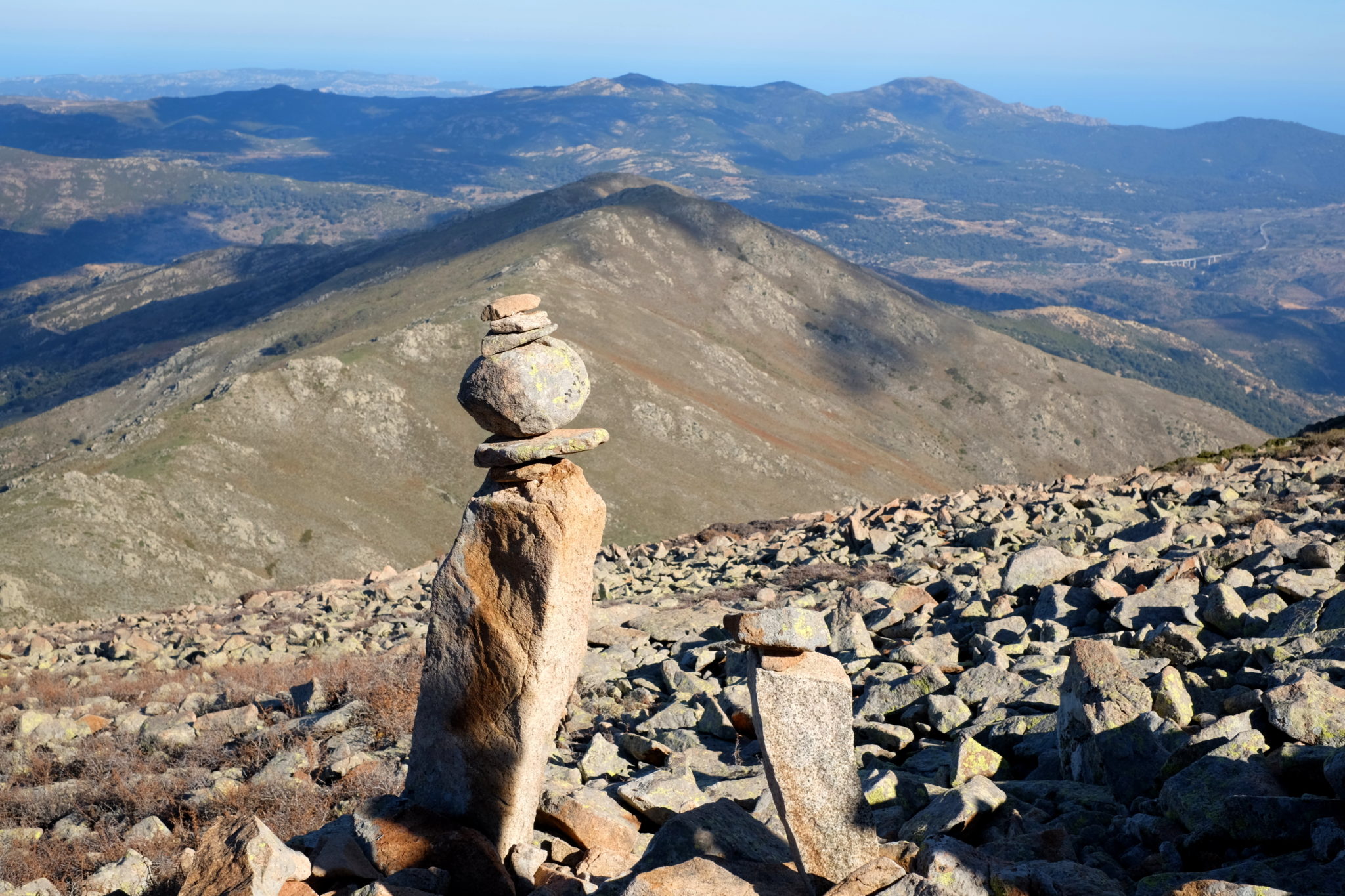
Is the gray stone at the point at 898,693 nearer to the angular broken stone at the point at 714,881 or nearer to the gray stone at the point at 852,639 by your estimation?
the gray stone at the point at 852,639

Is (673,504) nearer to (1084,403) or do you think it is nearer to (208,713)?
(208,713)

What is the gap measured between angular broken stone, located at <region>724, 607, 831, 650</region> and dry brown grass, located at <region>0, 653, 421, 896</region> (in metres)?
6.05

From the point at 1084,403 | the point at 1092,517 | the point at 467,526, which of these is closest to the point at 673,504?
the point at 1092,517

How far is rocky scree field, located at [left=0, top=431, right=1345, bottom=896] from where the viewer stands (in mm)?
7480

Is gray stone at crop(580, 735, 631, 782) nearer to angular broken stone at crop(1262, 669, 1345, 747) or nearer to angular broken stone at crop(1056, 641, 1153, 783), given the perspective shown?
angular broken stone at crop(1056, 641, 1153, 783)

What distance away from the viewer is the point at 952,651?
44.9 feet

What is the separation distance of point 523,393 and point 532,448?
0.52 metres

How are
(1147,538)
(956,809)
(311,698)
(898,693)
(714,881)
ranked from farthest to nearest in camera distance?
(1147,538), (311,698), (898,693), (956,809), (714,881)

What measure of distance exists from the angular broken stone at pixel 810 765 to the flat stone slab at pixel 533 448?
2836mm

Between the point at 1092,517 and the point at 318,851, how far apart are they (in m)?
19.7

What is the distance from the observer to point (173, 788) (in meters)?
11.9

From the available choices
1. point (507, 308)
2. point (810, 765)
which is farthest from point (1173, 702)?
point (507, 308)

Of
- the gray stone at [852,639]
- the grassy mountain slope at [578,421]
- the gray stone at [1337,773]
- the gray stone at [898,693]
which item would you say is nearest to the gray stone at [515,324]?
the gray stone at [898,693]

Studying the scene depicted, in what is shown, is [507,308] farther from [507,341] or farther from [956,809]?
[956,809]
